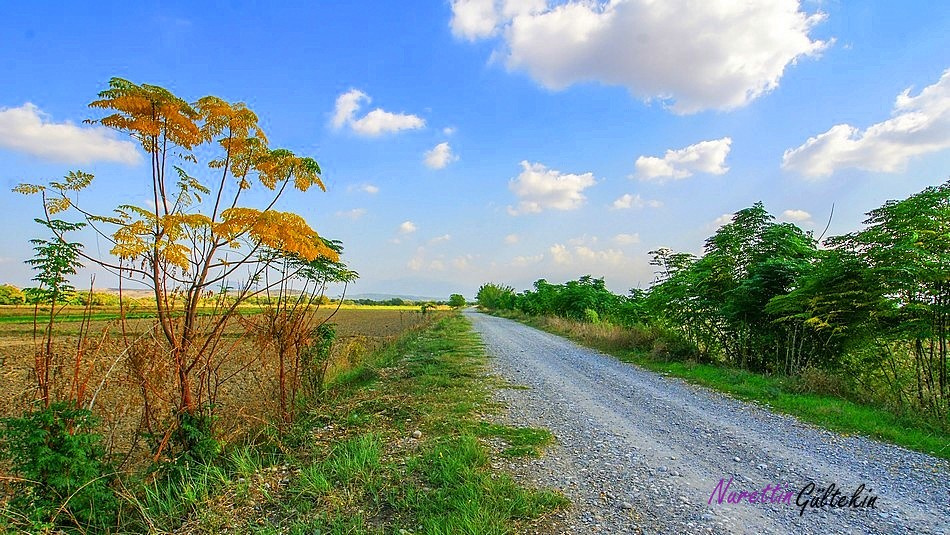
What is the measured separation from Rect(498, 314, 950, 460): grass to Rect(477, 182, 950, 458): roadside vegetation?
2cm

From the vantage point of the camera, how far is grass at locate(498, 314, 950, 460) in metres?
5.60

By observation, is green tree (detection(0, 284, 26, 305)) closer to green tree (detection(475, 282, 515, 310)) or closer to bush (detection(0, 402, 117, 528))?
bush (detection(0, 402, 117, 528))

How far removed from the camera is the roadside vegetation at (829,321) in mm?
6676

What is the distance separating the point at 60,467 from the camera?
3.64 m

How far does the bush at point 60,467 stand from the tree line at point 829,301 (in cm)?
985

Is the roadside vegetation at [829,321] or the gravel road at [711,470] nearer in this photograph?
the gravel road at [711,470]

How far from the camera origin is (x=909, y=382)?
24.0ft

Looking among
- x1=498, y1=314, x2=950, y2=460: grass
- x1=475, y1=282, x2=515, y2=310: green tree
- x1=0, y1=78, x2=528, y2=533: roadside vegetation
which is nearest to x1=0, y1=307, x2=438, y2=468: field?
x1=0, y1=78, x2=528, y2=533: roadside vegetation

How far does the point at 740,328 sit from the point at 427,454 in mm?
9131

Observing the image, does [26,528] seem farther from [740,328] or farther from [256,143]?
[740,328]

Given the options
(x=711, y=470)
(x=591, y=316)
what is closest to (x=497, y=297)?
(x=591, y=316)

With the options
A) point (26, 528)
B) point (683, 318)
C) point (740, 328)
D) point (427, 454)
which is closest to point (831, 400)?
point (740, 328)

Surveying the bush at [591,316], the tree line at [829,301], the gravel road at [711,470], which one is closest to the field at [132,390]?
the gravel road at [711,470]

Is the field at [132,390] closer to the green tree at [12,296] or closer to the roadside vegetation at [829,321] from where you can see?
the green tree at [12,296]
